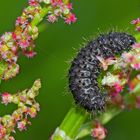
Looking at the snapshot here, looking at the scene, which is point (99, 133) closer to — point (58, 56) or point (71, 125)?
point (71, 125)

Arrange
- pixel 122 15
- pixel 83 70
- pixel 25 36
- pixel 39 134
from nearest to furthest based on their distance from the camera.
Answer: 1. pixel 25 36
2. pixel 83 70
3. pixel 39 134
4. pixel 122 15

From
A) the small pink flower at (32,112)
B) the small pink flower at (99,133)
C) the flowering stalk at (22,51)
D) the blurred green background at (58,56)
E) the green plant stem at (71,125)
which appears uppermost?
the blurred green background at (58,56)

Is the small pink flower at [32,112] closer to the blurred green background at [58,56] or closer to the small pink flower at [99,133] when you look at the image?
the small pink flower at [99,133]

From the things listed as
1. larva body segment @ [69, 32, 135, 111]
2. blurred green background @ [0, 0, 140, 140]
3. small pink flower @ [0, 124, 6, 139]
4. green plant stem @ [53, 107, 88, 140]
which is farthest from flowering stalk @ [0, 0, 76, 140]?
blurred green background @ [0, 0, 140, 140]

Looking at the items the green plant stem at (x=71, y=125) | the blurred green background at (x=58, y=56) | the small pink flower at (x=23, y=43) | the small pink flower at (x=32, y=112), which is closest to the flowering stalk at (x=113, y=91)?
the green plant stem at (x=71, y=125)

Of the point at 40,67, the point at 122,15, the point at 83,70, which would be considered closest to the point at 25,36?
the point at 83,70

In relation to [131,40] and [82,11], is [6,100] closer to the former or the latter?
[131,40]

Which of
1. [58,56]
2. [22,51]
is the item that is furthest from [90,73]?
[58,56]
